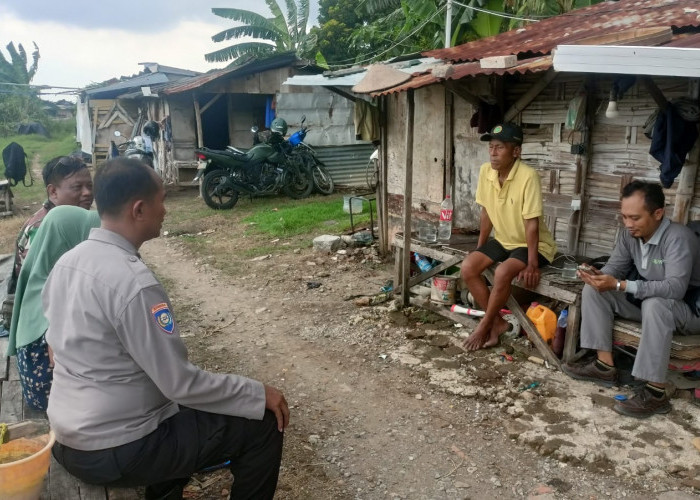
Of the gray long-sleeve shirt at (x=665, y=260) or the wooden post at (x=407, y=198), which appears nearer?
the gray long-sleeve shirt at (x=665, y=260)

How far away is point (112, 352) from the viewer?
6.79 feet

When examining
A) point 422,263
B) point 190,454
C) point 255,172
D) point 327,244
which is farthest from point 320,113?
point 190,454

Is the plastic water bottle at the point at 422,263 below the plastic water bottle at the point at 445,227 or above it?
below

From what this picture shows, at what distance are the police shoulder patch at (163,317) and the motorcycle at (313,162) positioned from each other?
10949 mm

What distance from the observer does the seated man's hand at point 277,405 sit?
2357 mm

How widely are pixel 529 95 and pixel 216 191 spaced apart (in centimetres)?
757

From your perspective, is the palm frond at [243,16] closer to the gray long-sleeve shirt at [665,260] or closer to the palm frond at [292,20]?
the palm frond at [292,20]

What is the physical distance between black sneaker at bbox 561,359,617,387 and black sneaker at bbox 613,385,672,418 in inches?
12.5

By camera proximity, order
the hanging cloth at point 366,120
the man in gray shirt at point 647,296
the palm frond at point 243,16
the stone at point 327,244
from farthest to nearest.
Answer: the palm frond at point 243,16, the stone at point 327,244, the hanging cloth at point 366,120, the man in gray shirt at point 647,296

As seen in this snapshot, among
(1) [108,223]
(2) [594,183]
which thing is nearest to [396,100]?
(2) [594,183]

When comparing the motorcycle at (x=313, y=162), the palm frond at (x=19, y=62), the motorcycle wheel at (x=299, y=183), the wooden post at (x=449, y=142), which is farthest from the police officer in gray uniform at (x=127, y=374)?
the palm frond at (x=19, y=62)

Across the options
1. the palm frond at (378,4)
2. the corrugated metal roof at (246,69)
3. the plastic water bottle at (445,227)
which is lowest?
the plastic water bottle at (445,227)

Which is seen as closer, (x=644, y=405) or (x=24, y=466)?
(x=24, y=466)

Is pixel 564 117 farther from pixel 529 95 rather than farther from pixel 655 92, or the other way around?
pixel 655 92
